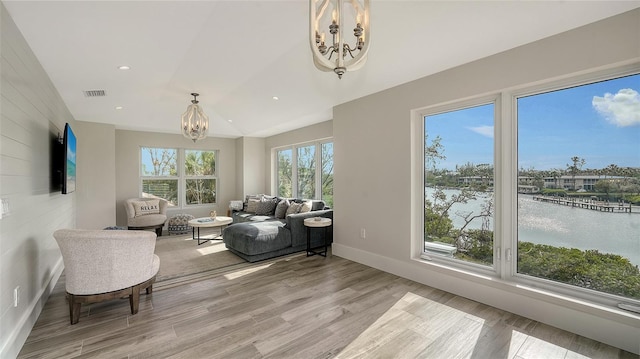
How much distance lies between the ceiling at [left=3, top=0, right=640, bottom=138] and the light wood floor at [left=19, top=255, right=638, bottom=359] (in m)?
2.50

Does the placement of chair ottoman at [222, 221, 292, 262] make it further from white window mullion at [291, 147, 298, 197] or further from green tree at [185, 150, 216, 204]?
green tree at [185, 150, 216, 204]

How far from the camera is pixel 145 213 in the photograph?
19.5ft

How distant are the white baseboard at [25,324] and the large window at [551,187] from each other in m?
3.86

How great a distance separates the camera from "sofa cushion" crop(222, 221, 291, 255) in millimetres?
4035

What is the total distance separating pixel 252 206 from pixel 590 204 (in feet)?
18.5

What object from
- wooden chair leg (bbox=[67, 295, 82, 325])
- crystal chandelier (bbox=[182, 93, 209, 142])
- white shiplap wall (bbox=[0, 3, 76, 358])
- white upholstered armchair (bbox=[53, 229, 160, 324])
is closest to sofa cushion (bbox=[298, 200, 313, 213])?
crystal chandelier (bbox=[182, 93, 209, 142])

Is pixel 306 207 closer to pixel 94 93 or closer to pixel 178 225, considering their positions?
pixel 178 225

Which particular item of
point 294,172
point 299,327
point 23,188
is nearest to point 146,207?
point 294,172

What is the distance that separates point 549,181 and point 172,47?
401cm

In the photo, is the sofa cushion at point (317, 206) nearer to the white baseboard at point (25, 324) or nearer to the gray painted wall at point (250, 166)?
the gray painted wall at point (250, 166)

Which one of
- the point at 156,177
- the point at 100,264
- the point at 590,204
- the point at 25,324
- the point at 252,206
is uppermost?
the point at 156,177

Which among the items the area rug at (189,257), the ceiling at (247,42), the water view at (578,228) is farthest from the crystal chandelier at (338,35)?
the area rug at (189,257)

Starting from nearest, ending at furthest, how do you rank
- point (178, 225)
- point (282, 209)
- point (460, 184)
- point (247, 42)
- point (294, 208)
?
point (247, 42), point (460, 184), point (294, 208), point (282, 209), point (178, 225)

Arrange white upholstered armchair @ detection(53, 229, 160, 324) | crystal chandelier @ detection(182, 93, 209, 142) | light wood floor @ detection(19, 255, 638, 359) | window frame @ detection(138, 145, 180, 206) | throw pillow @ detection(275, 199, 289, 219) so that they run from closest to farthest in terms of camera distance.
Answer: light wood floor @ detection(19, 255, 638, 359) → white upholstered armchair @ detection(53, 229, 160, 324) → crystal chandelier @ detection(182, 93, 209, 142) → throw pillow @ detection(275, 199, 289, 219) → window frame @ detection(138, 145, 180, 206)
